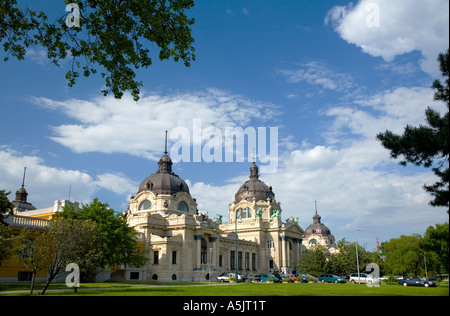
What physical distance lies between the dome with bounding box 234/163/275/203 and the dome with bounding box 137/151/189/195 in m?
25.1

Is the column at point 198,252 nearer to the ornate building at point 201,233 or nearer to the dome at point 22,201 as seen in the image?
the ornate building at point 201,233

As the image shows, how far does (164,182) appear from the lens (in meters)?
67.9

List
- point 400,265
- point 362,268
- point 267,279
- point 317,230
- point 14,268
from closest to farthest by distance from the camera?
point 14,268 → point 267,279 → point 400,265 → point 362,268 → point 317,230

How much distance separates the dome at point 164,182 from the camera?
67.3 m

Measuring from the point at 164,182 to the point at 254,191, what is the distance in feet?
103

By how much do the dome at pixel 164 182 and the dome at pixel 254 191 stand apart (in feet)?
82.3

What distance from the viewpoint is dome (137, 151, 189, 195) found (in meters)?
67.3

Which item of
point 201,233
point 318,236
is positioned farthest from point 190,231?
point 318,236

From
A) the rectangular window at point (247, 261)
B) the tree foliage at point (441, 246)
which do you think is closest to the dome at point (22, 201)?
the rectangular window at point (247, 261)
